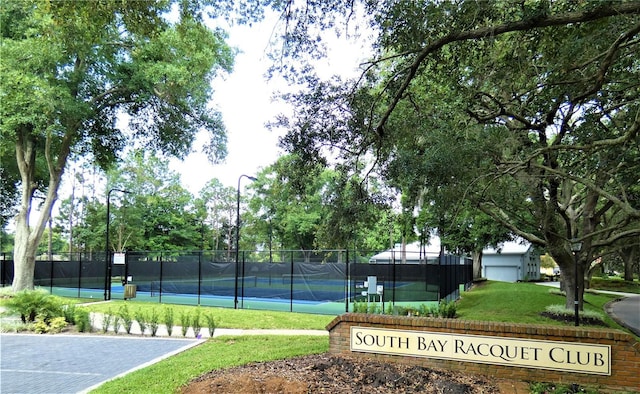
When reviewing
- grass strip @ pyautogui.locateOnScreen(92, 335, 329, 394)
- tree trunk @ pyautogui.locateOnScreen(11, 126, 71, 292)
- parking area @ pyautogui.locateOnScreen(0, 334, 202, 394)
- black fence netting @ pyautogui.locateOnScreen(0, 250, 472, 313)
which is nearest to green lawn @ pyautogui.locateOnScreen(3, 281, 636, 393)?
grass strip @ pyautogui.locateOnScreen(92, 335, 329, 394)

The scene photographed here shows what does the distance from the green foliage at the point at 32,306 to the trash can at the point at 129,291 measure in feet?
28.2

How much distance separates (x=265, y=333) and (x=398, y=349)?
17.4ft

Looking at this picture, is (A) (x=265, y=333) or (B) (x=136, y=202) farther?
(B) (x=136, y=202)

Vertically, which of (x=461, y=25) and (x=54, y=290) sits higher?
(x=461, y=25)

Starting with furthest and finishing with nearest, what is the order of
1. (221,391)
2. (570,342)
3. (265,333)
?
(265,333) < (570,342) < (221,391)

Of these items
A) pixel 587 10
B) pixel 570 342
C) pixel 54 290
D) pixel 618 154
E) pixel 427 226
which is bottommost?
pixel 54 290

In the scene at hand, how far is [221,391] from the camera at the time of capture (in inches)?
237

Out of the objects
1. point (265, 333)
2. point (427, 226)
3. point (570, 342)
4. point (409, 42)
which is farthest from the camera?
point (427, 226)

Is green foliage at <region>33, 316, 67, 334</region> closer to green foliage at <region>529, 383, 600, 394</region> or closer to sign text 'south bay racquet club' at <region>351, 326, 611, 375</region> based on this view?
sign text 'south bay racquet club' at <region>351, 326, 611, 375</region>

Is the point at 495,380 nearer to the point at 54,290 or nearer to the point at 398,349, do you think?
the point at 398,349

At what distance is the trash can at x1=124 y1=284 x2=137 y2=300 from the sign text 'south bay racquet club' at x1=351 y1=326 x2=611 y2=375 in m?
16.8

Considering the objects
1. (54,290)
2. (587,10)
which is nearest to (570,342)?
(587,10)

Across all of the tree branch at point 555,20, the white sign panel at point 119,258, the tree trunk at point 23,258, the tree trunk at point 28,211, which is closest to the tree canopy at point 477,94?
the tree branch at point 555,20

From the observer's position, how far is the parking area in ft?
23.8
